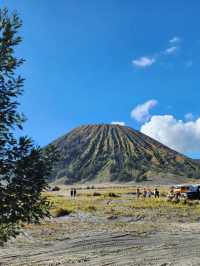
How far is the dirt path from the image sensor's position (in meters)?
22.9

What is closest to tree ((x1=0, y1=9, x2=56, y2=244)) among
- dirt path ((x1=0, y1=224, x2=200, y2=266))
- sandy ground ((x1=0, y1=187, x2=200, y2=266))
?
sandy ground ((x1=0, y1=187, x2=200, y2=266))

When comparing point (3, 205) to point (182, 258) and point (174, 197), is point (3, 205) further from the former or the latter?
point (174, 197)

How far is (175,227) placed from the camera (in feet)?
121

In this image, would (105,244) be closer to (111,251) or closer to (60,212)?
(111,251)

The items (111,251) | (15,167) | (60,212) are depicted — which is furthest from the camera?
(60,212)

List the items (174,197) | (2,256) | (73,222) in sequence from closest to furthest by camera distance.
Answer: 1. (2,256)
2. (73,222)
3. (174,197)

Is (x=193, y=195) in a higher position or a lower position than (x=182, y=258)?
higher

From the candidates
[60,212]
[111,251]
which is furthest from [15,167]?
[60,212]

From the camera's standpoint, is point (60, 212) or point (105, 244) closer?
point (105, 244)

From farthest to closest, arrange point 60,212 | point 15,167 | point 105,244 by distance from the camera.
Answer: point 60,212 < point 105,244 < point 15,167

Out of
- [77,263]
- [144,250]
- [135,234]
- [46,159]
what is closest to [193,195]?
[135,234]

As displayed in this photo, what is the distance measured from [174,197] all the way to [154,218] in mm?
20630

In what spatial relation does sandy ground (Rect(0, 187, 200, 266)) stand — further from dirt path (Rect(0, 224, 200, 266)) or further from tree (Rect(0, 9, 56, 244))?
tree (Rect(0, 9, 56, 244))

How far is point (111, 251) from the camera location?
1014 inches
